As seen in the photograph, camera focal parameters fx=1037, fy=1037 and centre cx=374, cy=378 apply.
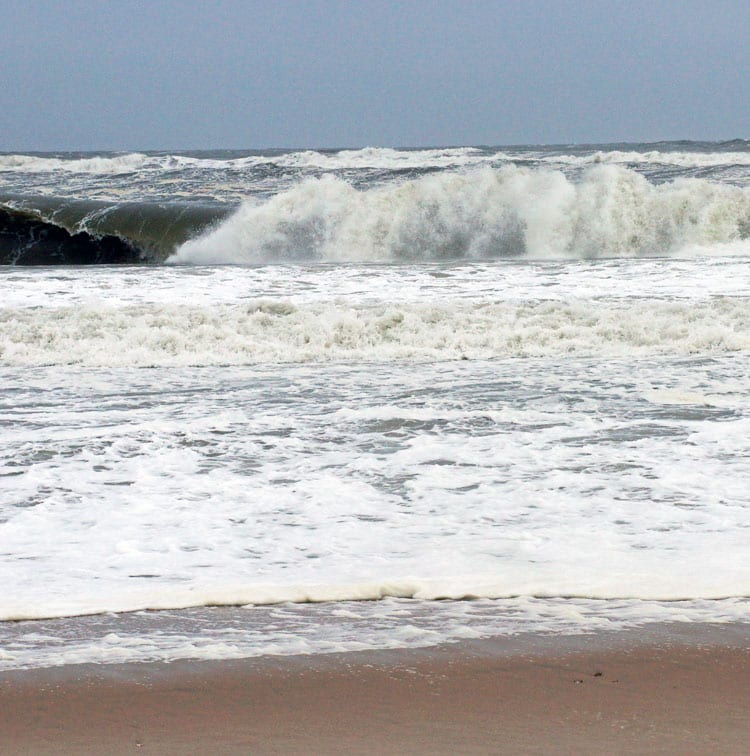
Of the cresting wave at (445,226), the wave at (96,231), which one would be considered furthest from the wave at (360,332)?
the wave at (96,231)

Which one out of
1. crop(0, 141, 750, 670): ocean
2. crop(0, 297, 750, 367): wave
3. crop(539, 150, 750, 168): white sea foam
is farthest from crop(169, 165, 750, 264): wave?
crop(539, 150, 750, 168): white sea foam

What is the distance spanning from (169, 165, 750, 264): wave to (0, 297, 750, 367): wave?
6.87 m

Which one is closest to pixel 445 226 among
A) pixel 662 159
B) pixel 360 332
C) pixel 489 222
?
pixel 489 222

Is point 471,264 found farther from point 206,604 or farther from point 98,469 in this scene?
point 206,604

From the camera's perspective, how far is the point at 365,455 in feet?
17.0

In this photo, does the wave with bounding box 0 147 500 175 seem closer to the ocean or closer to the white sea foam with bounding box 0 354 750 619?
the ocean

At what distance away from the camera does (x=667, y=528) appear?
3.91m

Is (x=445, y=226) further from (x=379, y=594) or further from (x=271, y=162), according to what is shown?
(x=271, y=162)

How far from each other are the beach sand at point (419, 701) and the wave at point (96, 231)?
16790 mm

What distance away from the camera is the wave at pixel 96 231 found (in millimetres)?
19297

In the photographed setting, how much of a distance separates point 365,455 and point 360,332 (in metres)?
4.53

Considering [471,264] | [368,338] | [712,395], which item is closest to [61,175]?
[471,264]

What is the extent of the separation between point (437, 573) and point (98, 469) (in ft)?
6.92

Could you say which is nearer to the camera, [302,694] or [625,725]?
[625,725]
